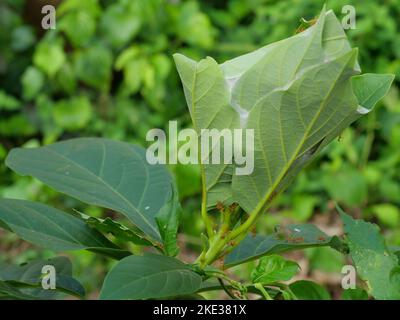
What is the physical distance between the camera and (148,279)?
0.47m

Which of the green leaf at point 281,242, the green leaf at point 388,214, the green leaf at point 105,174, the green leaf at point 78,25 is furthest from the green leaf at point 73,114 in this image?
the green leaf at point 281,242

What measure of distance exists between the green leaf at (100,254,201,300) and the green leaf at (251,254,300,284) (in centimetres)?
6

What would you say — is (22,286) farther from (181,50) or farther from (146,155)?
(181,50)

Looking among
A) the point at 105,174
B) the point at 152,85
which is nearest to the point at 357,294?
the point at 105,174

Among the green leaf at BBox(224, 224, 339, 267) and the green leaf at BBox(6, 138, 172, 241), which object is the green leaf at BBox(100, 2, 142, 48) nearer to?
the green leaf at BBox(6, 138, 172, 241)

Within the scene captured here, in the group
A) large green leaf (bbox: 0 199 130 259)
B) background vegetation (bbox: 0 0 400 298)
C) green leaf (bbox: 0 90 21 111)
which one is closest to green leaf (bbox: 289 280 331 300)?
large green leaf (bbox: 0 199 130 259)

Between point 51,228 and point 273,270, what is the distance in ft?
0.60

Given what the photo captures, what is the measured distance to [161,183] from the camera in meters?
0.68

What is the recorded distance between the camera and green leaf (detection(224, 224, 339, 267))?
1.84 ft

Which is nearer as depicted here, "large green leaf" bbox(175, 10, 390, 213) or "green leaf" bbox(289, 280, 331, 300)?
"large green leaf" bbox(175, 10, 390, 213)

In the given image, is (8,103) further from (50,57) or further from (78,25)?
(78,25)

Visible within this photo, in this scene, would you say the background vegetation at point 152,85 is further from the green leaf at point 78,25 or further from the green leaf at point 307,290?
the green leaf at point 307,290

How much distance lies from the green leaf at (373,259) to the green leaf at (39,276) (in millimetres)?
238
